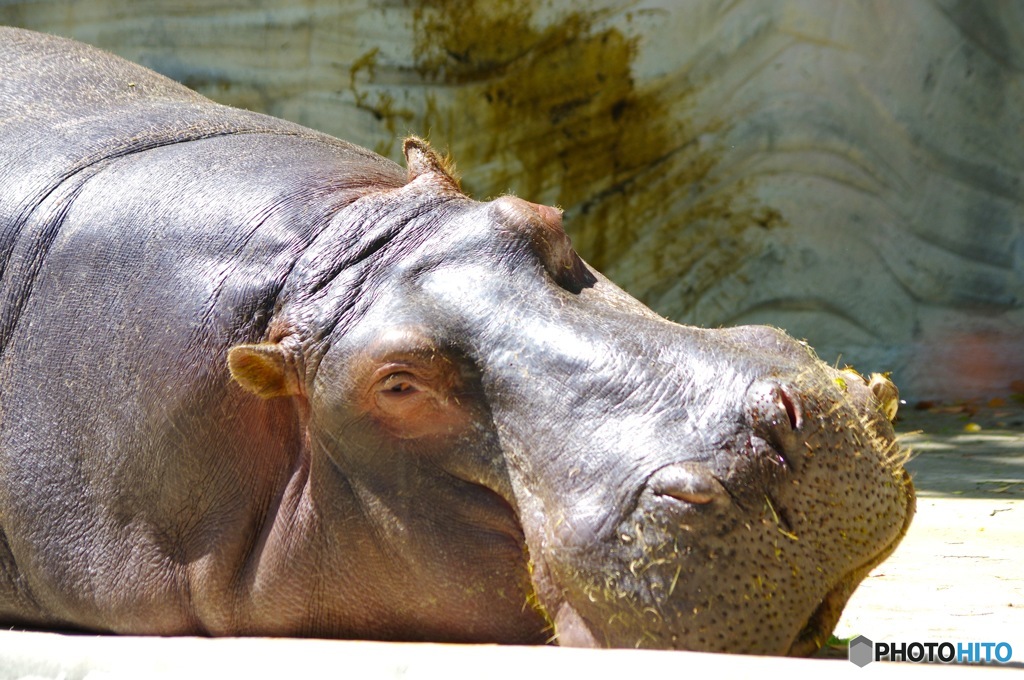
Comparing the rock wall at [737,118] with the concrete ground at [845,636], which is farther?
the rock wall at [737,118]

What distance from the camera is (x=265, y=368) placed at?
3016 mm

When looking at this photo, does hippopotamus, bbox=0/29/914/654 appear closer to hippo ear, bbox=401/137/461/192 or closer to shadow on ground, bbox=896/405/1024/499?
hippo ear, bbox=401/137/461/192

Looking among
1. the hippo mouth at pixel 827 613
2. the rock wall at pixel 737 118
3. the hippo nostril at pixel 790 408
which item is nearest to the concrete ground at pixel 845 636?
the hippo mouth at pixel 827 613

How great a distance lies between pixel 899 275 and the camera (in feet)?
27.2

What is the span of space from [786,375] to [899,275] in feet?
19.7

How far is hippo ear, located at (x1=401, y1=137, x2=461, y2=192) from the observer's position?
136 inches

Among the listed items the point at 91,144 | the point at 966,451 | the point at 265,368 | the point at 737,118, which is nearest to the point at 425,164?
the point at 265,368

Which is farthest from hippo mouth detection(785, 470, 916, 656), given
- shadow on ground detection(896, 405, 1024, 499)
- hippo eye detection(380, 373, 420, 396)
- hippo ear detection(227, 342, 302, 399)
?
shadow on ground detection(896, 405, 1024, 499)

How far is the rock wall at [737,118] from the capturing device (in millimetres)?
8164

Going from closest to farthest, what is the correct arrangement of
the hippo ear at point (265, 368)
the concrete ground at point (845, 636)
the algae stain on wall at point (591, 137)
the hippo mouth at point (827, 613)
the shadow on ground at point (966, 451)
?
the concrete ground at point (845, 636) < the hippo mouth at point (827, 613) < the hippo ear at point (265, 368) < the shadow on ground at point (966, 451) < the algae stain on wall at point (591, 137)

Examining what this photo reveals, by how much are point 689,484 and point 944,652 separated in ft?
3.05

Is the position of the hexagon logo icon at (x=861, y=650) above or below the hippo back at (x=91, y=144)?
below

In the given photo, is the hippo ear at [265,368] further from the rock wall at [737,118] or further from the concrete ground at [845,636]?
the rock wall at [737,118]

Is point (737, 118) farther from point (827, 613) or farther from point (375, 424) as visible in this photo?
point (827, 613)
